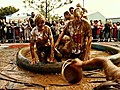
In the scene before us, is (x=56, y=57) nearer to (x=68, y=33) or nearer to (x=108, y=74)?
(x=68, y=33)

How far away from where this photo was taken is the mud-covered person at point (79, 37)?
5.79m

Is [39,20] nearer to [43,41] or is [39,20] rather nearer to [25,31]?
[43,41]

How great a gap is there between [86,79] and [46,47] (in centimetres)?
130

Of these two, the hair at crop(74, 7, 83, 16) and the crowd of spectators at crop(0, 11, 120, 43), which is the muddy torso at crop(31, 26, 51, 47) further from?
the crowd of spectators at crop(0, 11, 120, 43)

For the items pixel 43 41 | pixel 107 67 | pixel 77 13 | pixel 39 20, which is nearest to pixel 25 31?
pixel 43 41

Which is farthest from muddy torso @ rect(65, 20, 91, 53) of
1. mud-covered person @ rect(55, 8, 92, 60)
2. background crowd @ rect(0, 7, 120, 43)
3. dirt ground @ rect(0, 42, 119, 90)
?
background crowd @ rect(0, 7, 120, 43)

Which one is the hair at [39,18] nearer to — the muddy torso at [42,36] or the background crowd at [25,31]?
the muddy torso at [42,36]

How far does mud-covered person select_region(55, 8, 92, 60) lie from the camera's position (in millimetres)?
5789

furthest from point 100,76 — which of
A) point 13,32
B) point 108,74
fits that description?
point 13,32

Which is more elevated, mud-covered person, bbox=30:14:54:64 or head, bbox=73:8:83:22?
head, bbox=73:8:83:22

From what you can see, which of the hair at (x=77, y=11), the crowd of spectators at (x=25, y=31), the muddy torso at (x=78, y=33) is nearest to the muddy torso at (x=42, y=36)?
the muddy torso at (x=78, y=33)

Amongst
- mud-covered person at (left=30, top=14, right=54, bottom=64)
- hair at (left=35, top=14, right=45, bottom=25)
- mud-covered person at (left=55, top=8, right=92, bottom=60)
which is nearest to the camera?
hair at (left=35, top=14, right=45, bottom=25)

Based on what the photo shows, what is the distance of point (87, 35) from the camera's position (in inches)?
232

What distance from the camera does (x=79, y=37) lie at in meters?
5.93
